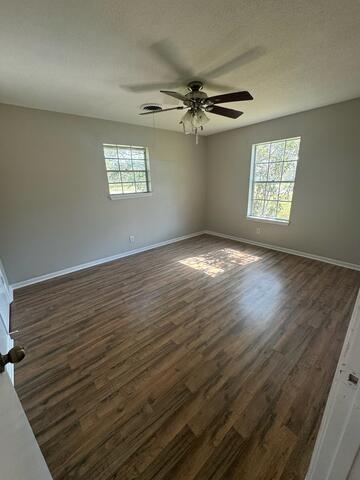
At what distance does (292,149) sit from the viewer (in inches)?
143

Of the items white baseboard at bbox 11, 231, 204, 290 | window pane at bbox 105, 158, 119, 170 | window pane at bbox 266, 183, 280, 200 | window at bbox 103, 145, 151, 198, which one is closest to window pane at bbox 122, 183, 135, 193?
window at bbox 103, 145, 151, 198

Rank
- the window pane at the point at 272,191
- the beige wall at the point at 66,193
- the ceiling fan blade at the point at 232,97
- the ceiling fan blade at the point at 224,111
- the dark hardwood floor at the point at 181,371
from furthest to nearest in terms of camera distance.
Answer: the window pane at the point at 272,191
the beige wall at the point at 66,193
the ceiling fan blade at the point at 224,111
the ceiling fan blade at the point at 232,97
the dark hardwood floor at the point at 181,371

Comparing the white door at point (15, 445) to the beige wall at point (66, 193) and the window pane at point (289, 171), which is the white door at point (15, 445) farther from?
the window pane at point (289, 171)

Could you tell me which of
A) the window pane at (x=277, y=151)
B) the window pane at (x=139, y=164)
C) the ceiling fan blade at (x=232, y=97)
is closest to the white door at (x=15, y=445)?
the ceiling fan blade at (x=232, y=97)

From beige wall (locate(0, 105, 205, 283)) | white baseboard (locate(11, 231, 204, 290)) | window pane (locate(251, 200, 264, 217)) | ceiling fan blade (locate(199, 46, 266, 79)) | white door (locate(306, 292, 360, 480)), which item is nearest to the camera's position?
white door (locate(306, 292, 360, 480))

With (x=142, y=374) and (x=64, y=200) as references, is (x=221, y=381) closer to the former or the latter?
(x=142, y=374)

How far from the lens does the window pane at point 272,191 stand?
396cm

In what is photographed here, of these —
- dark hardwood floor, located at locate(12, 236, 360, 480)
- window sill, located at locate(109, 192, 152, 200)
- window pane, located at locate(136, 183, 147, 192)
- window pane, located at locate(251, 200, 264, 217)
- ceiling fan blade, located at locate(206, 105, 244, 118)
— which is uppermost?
ceiling fan blade, located at locate(206, 105, 244, 118)

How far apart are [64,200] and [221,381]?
3195 mm

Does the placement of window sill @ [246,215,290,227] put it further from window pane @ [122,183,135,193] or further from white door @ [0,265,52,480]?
white door @ [0,265,52,480]

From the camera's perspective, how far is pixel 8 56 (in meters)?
1.61

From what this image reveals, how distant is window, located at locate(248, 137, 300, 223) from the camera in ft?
12.1

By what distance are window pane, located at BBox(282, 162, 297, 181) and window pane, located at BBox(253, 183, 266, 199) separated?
0.43 m

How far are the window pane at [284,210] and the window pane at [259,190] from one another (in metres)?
0.44
